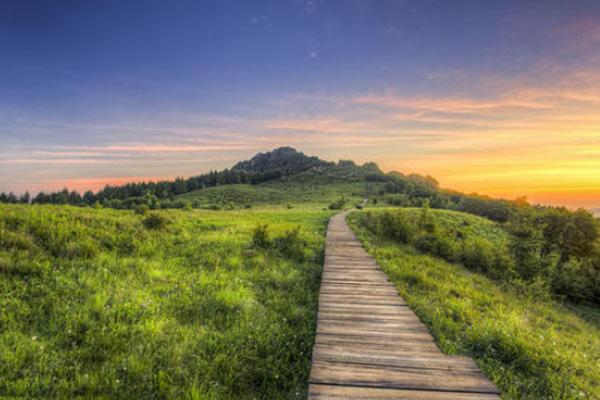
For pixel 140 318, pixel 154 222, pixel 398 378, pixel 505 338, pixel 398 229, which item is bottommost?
pixel 505 338

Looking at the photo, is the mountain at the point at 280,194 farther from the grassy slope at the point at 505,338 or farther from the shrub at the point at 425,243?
the grassy slope at the point at 505,338

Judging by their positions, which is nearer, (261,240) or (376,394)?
(376,394)

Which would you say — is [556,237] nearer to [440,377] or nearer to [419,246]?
[419,246]

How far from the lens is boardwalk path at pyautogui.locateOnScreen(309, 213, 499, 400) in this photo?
328 centimetres

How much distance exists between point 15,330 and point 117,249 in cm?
514

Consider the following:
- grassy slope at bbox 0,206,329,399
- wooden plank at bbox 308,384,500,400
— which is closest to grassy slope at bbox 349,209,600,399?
wooden plank at bbox 308,384,500,400

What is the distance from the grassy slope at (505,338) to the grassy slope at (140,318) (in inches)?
122

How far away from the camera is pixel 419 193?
8638 cm

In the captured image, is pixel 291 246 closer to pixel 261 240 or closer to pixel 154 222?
pixel 261 240

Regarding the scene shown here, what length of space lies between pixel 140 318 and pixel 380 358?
4479mm

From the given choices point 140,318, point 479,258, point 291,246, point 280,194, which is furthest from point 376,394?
point 280,194

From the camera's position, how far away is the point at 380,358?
388 cm

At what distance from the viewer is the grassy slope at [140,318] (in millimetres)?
3732

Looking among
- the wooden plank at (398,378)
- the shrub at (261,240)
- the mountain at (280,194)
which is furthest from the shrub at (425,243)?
the mountain at (280,194)
